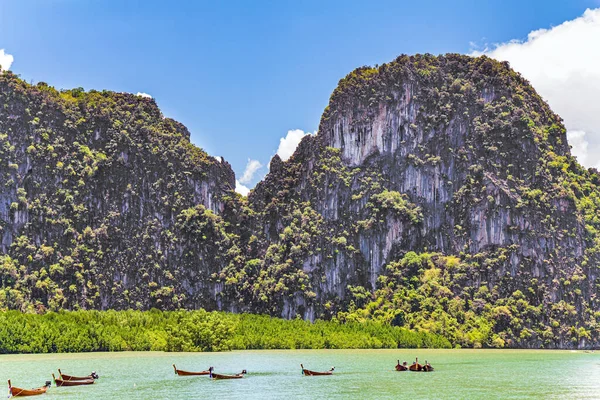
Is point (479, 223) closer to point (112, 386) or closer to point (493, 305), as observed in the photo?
point (493, 305)

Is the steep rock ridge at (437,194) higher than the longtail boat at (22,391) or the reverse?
higher

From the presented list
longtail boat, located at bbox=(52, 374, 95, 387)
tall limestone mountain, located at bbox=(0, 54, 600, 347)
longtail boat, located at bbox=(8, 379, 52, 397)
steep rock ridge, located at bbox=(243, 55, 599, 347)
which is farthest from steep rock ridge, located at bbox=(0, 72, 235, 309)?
longtail boat, located at bbox=(8, 379, 52, 397)

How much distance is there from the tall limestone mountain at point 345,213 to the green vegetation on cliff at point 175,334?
35.8 ft

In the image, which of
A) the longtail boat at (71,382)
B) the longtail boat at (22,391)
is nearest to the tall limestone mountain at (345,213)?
the longtail boat at (71,382)

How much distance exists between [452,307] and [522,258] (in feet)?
39.1

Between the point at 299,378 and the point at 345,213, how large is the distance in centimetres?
6459

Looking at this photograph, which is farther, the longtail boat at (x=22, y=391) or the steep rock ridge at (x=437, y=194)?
the steep rock ridge at (x=437, y=194)

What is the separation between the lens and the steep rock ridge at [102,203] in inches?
3706

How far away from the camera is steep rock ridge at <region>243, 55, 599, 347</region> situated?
9719 cm

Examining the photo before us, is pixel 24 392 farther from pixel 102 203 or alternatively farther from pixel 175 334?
pixel 102 203

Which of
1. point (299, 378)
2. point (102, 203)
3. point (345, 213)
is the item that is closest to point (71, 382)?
point (299, 378)

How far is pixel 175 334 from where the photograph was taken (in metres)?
64.9

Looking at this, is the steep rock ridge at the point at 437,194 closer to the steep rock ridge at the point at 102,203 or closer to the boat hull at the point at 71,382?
the steep rock ridge at the point at 102,203

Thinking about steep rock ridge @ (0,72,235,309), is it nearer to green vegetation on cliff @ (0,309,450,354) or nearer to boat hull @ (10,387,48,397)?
green vegetation on cliff @ (0,309,450,354)
